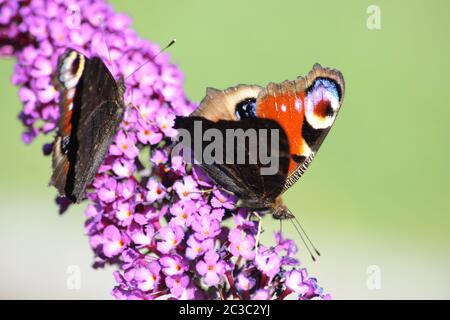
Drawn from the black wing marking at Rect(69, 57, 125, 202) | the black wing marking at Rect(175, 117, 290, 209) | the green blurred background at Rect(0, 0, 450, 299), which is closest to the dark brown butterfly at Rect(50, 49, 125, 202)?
the black wing marking at Rect(69, 57, 125, 202)

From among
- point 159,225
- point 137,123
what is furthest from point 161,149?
point 159,225

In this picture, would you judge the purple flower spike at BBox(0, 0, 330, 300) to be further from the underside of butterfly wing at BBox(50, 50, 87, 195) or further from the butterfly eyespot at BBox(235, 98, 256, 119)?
the butterfly eyespot at BBox(235, 98, 256, 119)

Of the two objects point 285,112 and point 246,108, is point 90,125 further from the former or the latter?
point 285,112

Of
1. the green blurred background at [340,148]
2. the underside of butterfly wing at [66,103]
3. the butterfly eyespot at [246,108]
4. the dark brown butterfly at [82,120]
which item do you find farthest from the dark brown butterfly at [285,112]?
the green blurred background at [340,148]

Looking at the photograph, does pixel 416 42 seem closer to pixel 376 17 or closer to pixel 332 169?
pixel 376 17

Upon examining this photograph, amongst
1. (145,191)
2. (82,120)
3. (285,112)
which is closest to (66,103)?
(82,120)

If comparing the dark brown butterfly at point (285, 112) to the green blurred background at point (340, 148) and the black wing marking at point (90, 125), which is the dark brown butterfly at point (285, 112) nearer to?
the black wing marking at point (90, 125)
